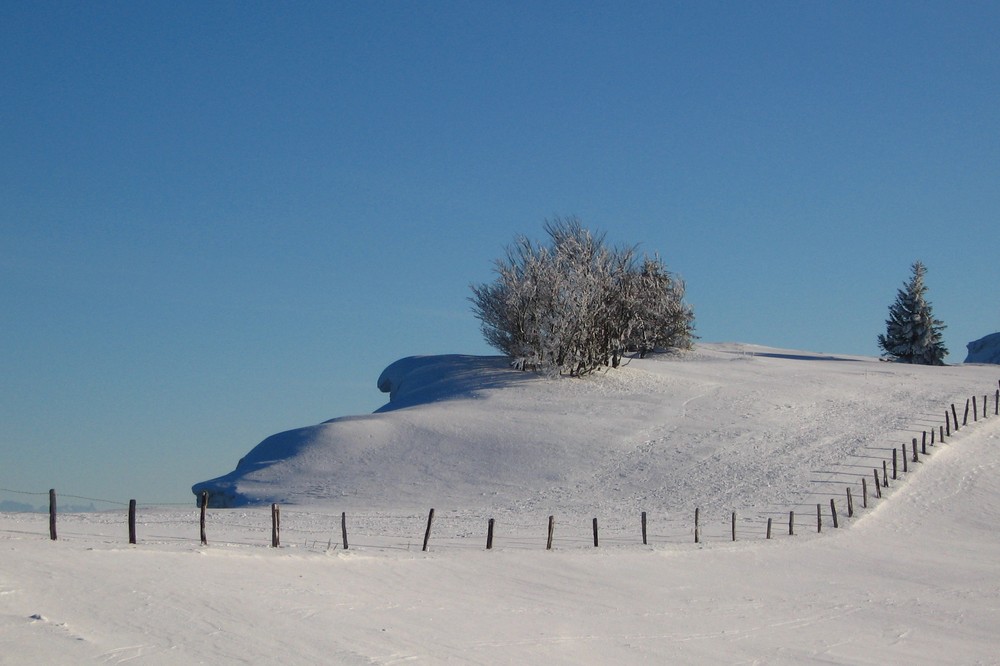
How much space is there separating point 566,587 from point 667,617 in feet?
10.2

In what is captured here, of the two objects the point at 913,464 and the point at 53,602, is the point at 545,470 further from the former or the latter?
the point at 53,602

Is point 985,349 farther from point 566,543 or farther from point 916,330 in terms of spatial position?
point 566,543

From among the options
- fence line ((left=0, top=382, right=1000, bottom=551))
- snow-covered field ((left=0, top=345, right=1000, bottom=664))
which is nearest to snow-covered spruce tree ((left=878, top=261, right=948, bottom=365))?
snow-covered field ((left=0, top=345, right=1000, bottom=664))

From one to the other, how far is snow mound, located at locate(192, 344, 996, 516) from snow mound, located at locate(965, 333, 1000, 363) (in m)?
35.8

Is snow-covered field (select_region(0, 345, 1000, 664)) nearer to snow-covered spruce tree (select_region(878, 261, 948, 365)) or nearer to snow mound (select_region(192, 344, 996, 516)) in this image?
snow mound (select_region(192, 344, 996, 516))

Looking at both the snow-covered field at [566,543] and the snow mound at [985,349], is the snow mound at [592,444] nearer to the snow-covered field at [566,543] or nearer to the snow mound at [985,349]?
the snow-covered field at [566,543]

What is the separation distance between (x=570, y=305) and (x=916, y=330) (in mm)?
37716

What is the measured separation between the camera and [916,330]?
3155 inches

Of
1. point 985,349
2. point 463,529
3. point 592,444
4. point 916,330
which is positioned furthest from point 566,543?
point 985,349

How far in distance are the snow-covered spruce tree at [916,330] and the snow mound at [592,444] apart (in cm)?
1735

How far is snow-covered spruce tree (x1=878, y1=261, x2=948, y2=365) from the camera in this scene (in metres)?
79.2

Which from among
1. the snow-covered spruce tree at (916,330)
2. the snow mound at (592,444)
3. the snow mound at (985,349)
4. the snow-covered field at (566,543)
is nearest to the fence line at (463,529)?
the snow-covered field at (566,543)

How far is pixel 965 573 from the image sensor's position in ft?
96.4

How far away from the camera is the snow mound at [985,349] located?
310 ft
